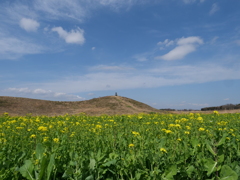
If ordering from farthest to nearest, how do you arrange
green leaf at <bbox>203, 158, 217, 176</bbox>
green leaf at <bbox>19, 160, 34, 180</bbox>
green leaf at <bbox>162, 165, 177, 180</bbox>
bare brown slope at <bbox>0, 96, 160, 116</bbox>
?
bare brown slope at <bbox>0, 96, 160, 116</bbox> < green leaf at <bbox>203, 158, 217, 176</bbox> < green leaf at <bbox>162, 165, 177, 180</bbox> < green leaf at <bbox>19, 160, 34, 180</bbox>

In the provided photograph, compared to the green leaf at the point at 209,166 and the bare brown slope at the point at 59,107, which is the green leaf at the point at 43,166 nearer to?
the green leaf at the point at 209,166

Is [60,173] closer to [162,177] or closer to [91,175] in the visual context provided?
[91,175]

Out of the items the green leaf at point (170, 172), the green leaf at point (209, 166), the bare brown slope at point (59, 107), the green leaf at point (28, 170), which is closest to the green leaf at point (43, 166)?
the green leaf at point (28, 170)

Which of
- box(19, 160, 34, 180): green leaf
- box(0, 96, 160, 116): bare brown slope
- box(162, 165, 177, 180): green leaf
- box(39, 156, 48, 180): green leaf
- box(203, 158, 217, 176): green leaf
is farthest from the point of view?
box(0, 96, 160, 116): bare brown slope

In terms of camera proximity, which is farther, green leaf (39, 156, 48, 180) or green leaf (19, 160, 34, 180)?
green leaf (19, 160, 34, 180)

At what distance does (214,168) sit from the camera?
2.49 meters

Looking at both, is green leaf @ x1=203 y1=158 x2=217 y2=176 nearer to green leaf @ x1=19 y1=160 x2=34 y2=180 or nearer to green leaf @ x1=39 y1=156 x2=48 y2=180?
green leaf @ x1=39 y1=156 x2=48 y2=180

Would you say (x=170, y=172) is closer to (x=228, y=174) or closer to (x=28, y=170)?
(x=228, y=174)

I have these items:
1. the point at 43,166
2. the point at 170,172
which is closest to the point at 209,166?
the point at 170,172

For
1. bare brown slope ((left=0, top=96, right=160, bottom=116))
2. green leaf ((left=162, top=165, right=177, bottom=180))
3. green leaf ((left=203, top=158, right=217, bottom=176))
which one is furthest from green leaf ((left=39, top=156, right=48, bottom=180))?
bare brown slope ((left=0, top=96, right=160, bottom=116))

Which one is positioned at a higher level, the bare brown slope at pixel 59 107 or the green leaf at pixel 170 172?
the bare brown slope at pixel 59 107

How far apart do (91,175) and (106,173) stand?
1.52ft

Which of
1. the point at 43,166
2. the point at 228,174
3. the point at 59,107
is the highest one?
the point at 59,107

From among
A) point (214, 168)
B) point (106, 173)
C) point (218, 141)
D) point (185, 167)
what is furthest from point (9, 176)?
point (218, 141)
